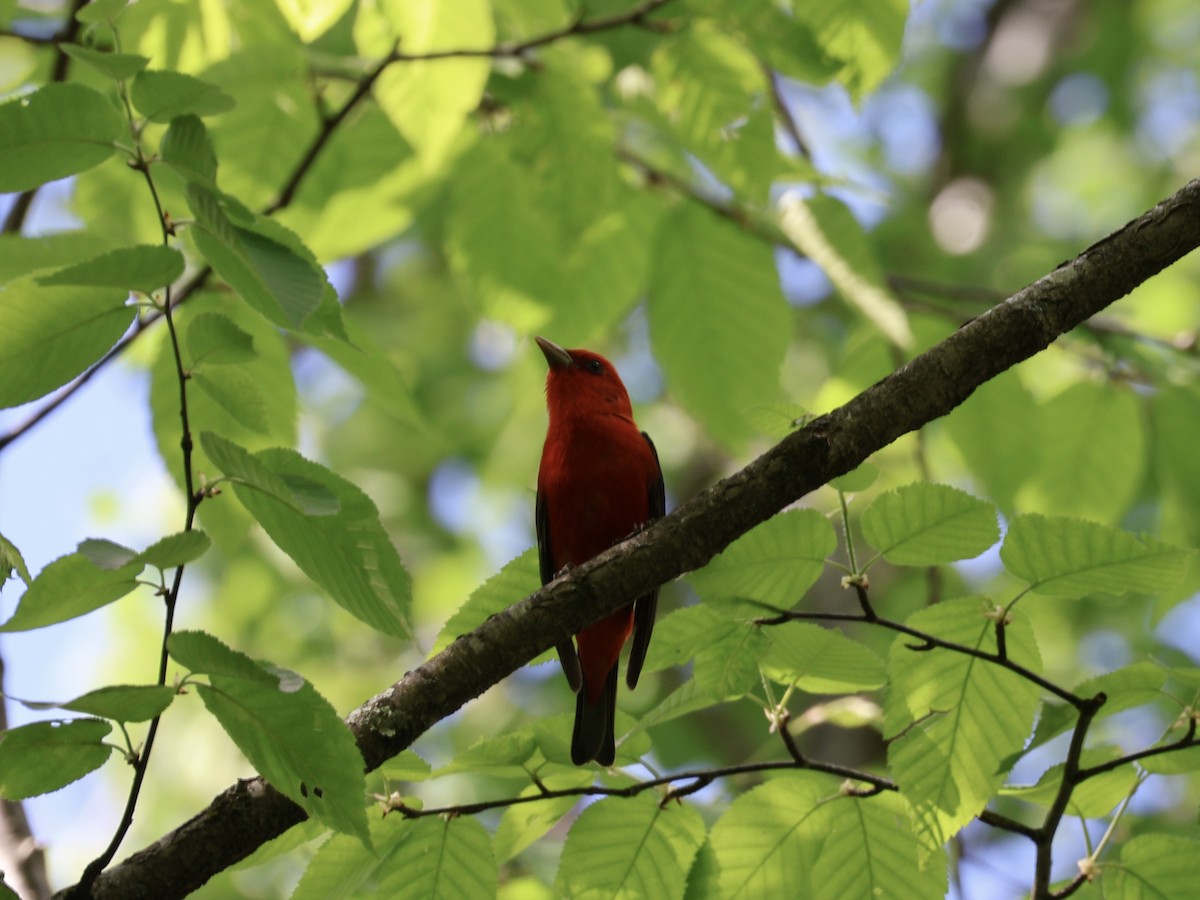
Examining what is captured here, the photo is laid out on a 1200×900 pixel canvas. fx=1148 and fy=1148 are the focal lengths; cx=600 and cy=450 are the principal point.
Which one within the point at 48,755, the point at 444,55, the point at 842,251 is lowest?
the point at 48,755

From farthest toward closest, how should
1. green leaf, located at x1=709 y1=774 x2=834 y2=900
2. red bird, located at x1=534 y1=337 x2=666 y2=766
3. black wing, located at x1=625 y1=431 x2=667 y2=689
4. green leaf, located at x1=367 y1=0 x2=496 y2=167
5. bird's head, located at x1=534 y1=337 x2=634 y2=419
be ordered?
bird's head, located at x1=534 y1=337 x2=634 y2=419 < red bird, located at x1=534 y1=337 x2=666 y2=766 < black wing, located at x1=625 y1=431 x2=667 y2=689 < green leaf, located at x1=367 y1=0 x2=496 y2=167 < green leaf, located at x1=709 y1=774 x2=834 y2=900

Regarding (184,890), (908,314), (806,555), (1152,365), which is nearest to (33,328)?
(184,890)

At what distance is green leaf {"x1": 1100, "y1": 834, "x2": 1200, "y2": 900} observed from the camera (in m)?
2.00

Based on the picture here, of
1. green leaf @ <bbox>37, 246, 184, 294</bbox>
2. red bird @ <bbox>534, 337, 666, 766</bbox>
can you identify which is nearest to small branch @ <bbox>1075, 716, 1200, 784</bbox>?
green leaf @ <bbox>37, 246, 184, 294</bbox>

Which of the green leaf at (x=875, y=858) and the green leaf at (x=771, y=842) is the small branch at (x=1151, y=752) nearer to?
the green leaf at (x=875, y=858)

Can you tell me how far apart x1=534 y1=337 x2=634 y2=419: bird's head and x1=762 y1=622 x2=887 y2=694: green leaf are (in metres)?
2.70

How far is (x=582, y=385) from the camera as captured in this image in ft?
16.3

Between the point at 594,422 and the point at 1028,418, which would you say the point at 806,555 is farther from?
the point at 594,422

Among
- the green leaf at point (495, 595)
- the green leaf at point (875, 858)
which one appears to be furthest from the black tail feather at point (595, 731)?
the green leaf at point (875, 858)

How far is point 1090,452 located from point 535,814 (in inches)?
88.4

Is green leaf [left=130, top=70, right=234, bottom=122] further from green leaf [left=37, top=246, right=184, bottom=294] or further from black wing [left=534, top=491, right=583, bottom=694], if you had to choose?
black wing [left=534, top=491, right=583, bottom=694]

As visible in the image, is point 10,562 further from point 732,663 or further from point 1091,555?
point 1091,555

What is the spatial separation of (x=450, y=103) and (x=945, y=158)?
25.5 feet

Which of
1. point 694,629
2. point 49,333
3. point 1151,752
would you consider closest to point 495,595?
point 694,629
